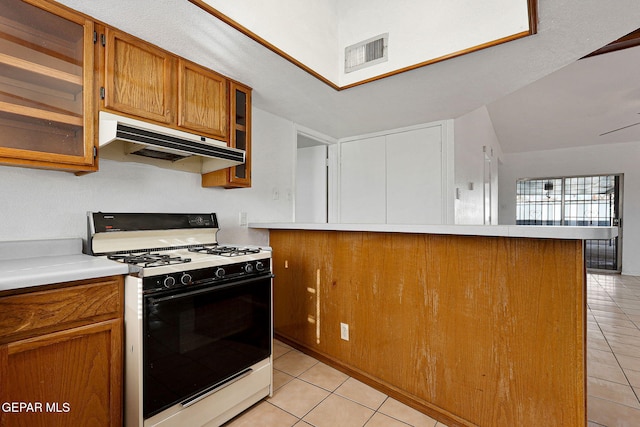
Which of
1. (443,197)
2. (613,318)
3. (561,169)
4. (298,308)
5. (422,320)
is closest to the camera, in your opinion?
(422,320)

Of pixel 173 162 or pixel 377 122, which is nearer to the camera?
pixel 173 162

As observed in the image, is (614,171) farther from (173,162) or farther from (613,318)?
(173,162)

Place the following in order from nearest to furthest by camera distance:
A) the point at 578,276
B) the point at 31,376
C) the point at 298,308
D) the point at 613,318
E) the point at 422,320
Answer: the point at 31,376
the point at 578,276
the point at 422,320
the point at 298,308
the point at 613,318

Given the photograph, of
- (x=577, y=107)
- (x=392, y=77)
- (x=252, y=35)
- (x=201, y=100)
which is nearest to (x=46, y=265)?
(x=201, y=100)

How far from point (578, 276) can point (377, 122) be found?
2.41 m

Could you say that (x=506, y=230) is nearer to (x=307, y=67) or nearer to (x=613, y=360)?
(x=307, y=67)

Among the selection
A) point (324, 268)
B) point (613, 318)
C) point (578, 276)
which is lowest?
point (613, 318)

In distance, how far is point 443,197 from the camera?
10.3ft

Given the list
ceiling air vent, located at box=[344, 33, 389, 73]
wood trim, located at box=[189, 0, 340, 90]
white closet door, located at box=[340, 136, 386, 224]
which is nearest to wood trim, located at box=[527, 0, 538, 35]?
ceiling air vent, located at box=[344, 33, 389, 73]

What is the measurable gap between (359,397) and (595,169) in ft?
24.8

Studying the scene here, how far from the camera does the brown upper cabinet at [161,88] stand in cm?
160

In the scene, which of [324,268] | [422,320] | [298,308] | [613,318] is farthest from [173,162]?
[613,318]

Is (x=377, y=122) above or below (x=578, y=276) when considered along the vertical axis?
above

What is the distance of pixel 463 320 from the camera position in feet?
5.18
